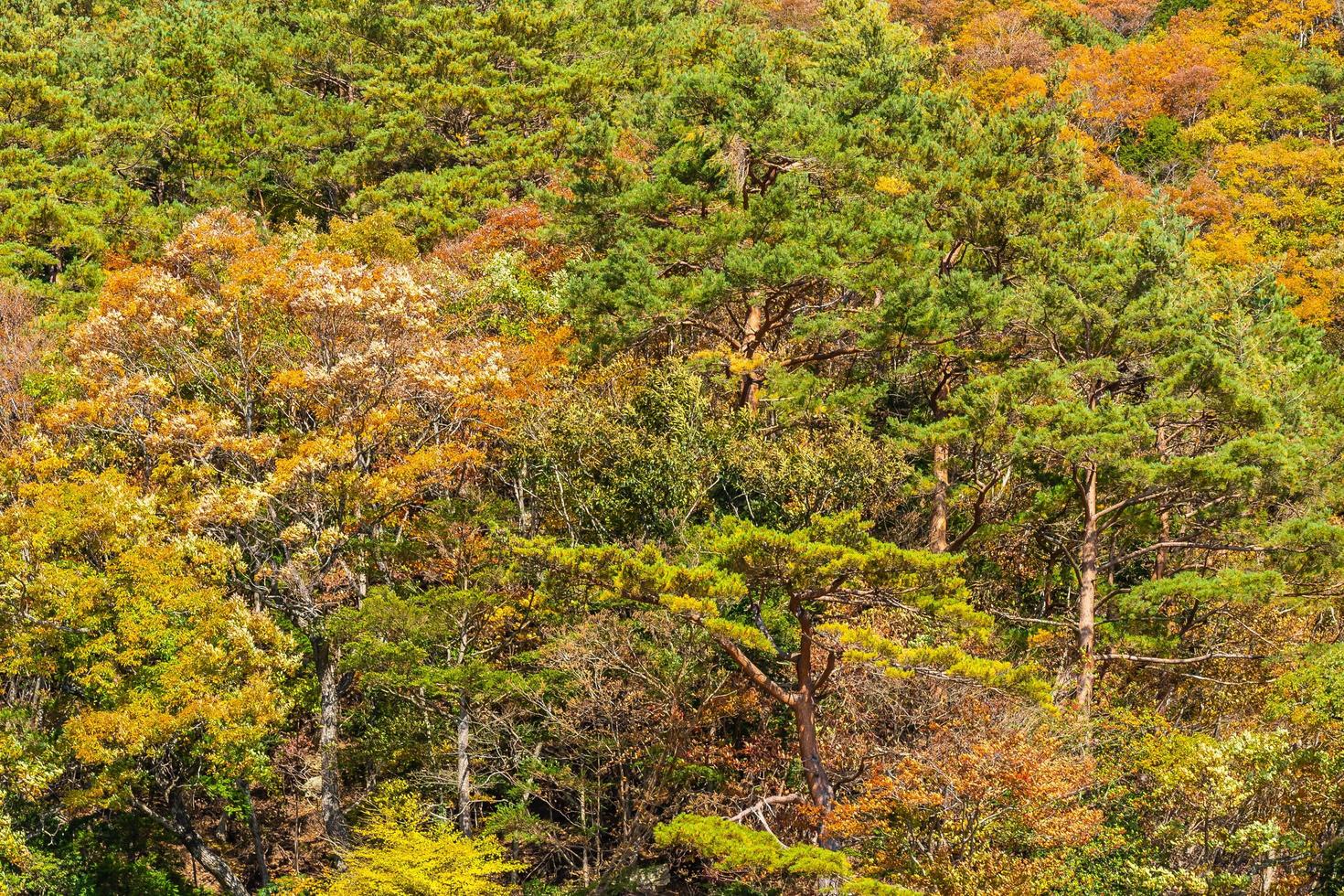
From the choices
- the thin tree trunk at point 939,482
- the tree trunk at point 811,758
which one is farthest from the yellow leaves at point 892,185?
the tree trunk at point 811,758

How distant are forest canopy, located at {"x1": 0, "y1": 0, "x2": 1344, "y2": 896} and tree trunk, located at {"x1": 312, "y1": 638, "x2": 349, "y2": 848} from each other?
3.4 inches

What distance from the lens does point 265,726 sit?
2050 centimetres

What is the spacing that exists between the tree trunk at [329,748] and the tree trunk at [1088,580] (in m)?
13.3

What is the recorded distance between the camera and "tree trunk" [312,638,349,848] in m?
22.1

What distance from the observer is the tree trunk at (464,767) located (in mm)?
21172

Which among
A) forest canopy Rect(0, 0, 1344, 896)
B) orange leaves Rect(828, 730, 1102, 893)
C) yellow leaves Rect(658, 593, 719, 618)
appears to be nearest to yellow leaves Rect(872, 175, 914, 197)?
forest canopy Rect(0, 0, 1344, 896)

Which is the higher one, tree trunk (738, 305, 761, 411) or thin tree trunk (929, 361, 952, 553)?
tree trunk (738, 305, 761, 411)

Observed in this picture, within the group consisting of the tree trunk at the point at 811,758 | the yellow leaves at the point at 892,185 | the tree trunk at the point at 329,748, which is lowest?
the tree trunk at the point at 329,748

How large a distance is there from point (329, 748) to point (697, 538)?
780 cm

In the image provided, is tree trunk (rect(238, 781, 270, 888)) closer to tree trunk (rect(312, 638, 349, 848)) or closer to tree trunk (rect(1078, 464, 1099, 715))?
tree trunk (rect(312, 638, 349, 848))

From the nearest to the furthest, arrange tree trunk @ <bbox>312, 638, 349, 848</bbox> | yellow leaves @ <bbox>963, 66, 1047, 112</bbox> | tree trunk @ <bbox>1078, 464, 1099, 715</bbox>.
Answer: tree trunk @ <bbox>312, 638, 349, 848</bbox>, tree trunk @ <bbox>1078, 464, 1099, 715</bbox>, yellow leaves @ <bbox>963, 66, 1047, 112</bbox>

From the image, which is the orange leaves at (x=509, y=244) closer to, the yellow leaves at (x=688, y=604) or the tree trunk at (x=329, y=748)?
the tree trunk at (x=329, y=748)

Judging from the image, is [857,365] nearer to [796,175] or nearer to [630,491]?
[796,175]

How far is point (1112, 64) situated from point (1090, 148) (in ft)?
34.1
